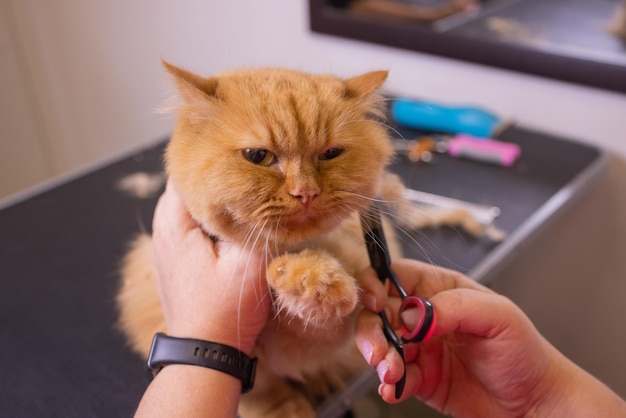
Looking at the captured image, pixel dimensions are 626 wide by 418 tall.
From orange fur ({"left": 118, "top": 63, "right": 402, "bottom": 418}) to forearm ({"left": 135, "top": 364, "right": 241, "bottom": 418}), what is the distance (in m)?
0.13

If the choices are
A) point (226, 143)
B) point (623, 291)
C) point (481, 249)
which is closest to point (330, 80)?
point (226, 143)

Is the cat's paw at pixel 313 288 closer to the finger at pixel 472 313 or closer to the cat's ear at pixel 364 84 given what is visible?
the finger at pixel 472 313

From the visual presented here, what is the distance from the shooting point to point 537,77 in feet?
5.30

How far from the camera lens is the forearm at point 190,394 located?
74 cm

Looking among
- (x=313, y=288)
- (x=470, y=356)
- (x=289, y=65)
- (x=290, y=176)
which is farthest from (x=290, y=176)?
(x=289, y=65)

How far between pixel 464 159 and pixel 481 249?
0.40m

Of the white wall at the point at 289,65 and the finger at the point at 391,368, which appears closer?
the finger at the point at 391,368

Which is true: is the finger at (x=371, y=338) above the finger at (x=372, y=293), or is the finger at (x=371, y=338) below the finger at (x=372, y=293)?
below

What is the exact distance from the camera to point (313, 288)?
715 millimetres

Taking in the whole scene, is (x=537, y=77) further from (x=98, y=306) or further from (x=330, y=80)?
(x=98, y=306)

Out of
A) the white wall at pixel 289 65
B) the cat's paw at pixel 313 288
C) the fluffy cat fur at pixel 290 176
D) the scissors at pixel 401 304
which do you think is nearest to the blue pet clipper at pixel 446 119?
the white wall at pixel 289 65

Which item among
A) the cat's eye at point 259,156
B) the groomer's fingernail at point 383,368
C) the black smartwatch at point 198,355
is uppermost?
the cat's eye at point 259,156

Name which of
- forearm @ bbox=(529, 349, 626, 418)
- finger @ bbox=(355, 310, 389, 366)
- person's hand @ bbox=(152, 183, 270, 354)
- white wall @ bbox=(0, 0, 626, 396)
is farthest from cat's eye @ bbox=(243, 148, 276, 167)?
white wall @ bbox=(0, 0, 626, 396)

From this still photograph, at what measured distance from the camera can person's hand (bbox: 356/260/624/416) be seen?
77 centimetres
